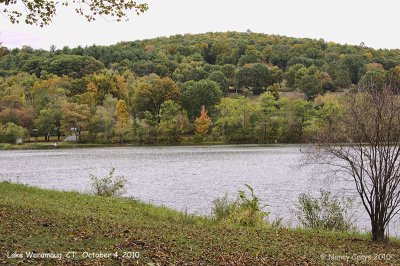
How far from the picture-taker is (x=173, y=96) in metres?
123

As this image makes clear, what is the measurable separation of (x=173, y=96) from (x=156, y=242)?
4377 inches

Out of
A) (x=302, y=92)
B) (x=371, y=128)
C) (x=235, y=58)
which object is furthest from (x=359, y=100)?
(x=235, y=58)

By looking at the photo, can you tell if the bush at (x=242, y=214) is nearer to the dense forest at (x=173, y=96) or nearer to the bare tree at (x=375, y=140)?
the bare tree at (x=375, y=140)

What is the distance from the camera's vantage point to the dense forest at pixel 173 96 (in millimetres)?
105250

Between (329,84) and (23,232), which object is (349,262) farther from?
(329,84)

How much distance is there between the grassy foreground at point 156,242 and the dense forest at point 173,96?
56900mm

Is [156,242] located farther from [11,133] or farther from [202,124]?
[202,124]

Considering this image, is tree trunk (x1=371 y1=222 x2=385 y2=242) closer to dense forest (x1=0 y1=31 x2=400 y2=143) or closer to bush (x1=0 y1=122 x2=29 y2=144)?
dense forest (x1=0 y1=31 x2=400 y2=143)

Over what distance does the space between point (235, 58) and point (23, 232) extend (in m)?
184

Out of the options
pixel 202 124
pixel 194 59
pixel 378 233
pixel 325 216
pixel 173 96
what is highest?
pixel 194 59

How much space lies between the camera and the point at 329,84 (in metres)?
152

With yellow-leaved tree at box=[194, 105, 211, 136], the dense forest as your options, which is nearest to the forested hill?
the dense forest

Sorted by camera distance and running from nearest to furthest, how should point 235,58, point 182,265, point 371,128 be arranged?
point 182,265 → point 371,128 → point 235,58

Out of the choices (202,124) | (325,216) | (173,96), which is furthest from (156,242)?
(173,96)
